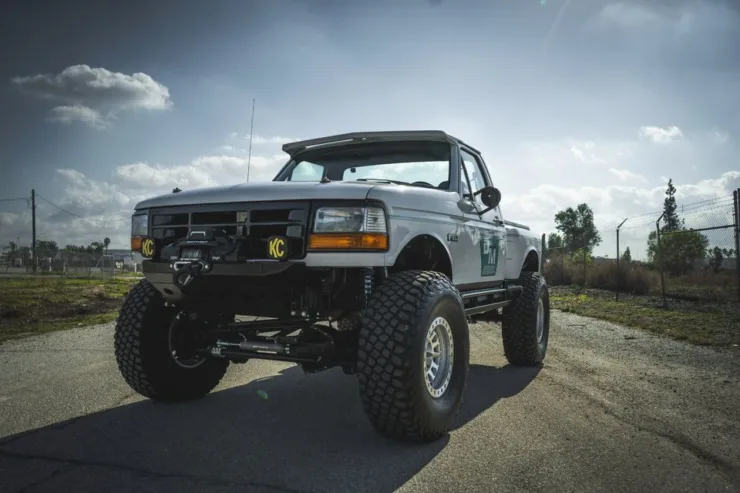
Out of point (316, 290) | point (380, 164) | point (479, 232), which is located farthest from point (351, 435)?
point (380, 164)

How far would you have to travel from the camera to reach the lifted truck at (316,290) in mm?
3379

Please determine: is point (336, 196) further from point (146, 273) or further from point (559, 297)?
point (559, 297)

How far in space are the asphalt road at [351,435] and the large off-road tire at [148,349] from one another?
178mm

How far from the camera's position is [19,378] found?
5.29 meters

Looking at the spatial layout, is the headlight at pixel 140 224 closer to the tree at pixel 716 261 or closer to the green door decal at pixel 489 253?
the green door decal at pixel 489 253

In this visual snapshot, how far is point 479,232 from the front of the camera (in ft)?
16.8

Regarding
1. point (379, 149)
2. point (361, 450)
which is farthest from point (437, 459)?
point (379, 149)

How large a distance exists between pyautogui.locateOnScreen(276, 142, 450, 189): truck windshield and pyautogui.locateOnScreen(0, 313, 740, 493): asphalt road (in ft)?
6.60

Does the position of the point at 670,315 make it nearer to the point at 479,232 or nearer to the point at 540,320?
the point at 540,320

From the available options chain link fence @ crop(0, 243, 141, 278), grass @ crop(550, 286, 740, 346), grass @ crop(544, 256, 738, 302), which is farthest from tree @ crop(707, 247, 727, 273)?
chain link fence @ crop(0, 243, 141, 278)

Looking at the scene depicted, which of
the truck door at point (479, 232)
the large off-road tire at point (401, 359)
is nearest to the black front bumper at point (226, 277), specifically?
the large off-road tire at point (401, 359)

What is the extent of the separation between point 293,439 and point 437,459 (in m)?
0.95

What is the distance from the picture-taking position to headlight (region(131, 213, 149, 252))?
4.20m

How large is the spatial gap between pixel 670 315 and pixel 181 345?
9.40 meters
